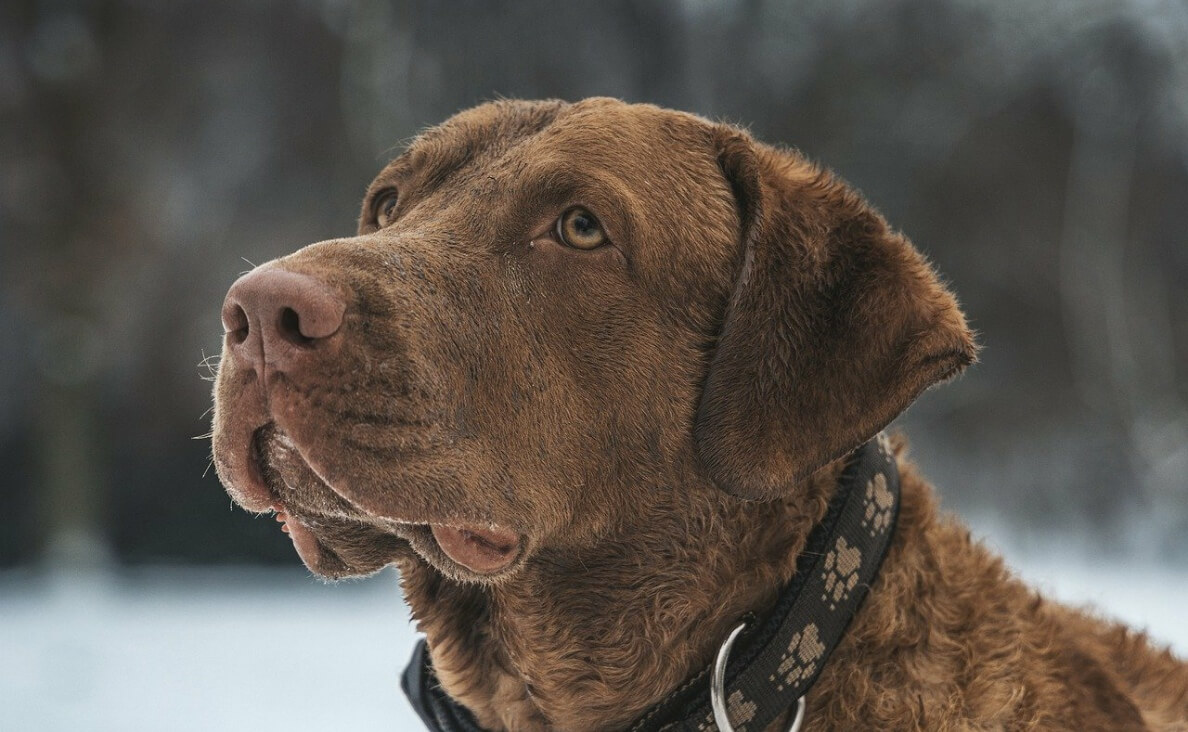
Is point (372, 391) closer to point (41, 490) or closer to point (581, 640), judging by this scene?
point (581, 640)

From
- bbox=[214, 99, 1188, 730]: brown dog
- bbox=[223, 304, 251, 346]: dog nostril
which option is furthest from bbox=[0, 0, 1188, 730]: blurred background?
bbox=[223, 304, 251, 346]: dog nostril

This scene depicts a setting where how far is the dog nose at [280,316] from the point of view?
5.55 feet

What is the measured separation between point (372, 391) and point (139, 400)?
4948 millimetres

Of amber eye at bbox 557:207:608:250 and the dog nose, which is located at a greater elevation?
amber eye at bbox 557:207:608:250

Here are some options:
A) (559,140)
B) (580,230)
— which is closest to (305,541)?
(580,230)

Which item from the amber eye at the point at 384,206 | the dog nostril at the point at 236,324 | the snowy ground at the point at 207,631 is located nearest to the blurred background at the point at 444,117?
the snowy ground at the point at 207,631

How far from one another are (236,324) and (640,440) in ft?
2.65

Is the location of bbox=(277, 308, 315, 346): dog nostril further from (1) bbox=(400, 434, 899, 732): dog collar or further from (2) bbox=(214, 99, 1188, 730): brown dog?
(1) bbox=(400, 434, 899, 732): dog collar

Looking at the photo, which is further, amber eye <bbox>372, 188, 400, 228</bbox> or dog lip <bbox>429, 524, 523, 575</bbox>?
amber eye <bbox>372, 188, 400, 228</bbox>

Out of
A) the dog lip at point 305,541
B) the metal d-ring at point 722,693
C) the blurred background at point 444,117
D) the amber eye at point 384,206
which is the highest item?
the blurred background at point 444,117

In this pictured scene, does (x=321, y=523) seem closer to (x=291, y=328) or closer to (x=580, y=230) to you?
(x=291, y=328)

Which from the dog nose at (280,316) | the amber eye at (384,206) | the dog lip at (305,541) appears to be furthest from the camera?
the amber eye at (384,206)

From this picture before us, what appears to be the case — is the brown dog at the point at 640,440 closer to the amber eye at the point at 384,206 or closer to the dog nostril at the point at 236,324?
the dog nostril at the point at 236,324

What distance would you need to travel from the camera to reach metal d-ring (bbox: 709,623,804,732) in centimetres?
191
